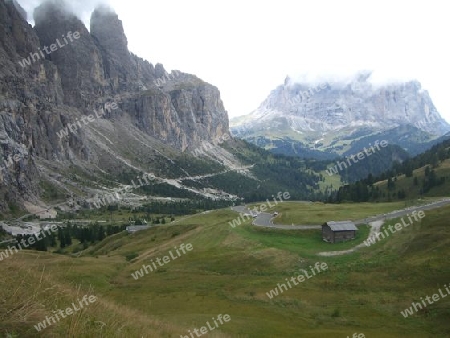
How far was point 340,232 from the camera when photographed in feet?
225

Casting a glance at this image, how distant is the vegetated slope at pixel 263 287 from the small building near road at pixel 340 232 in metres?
3.85

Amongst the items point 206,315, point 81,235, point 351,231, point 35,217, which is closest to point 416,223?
point 351,231

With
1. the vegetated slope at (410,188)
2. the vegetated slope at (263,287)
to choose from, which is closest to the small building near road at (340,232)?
the vegetated slope at (263,287)

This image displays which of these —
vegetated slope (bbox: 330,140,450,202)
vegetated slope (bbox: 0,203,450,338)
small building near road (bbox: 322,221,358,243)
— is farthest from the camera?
vegetated slope (bbox: 330,140,450,202)

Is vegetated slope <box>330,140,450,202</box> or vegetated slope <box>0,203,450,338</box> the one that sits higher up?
vegetated slope <box>0,203,450,338</box>

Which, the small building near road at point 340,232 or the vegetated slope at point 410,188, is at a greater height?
the small building near road at point 340,232

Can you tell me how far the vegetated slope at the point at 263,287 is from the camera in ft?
45.2

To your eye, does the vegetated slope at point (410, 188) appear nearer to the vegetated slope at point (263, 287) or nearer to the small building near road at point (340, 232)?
the vegetated slope at point (263, 287)

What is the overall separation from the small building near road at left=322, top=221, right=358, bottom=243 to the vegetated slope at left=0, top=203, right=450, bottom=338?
3846 mm

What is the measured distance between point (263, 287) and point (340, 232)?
23483 millimetres

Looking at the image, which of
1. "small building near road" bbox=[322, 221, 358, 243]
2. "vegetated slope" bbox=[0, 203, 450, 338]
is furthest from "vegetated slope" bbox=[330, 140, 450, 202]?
"small building near road" bbox=[322, 221, 358, 243]

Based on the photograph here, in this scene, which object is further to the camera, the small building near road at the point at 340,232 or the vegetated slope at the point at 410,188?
the vegetated slope at the point at 410,188

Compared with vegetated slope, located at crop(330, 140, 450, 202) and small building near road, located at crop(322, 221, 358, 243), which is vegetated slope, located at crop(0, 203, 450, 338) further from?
vegetated slope, located at crop(330, 140, 450, 202)

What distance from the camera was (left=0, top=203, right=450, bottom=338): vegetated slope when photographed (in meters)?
13.8
